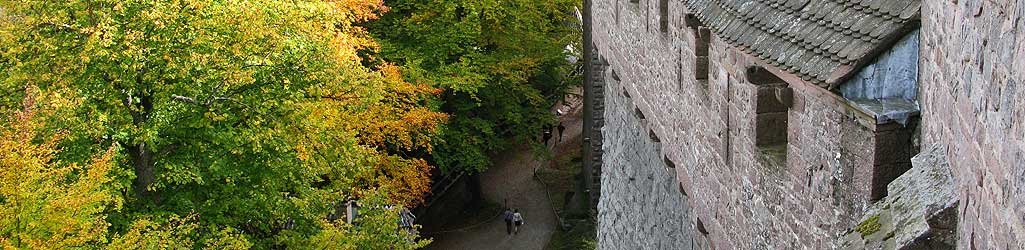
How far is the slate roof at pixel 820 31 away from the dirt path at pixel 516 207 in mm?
17508

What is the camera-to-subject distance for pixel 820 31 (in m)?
6.66

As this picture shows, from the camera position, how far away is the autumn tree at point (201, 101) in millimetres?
15094

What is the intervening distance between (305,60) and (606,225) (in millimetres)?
4590

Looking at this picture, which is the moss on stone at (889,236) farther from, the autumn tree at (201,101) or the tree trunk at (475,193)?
the tree trunk at (475,193)

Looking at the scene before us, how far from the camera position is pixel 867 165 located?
6418 mm

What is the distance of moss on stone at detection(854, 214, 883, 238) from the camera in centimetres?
546

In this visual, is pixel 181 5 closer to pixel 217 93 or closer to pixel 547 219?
pixel 217 93

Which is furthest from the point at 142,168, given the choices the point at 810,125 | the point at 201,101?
the point at 810,125

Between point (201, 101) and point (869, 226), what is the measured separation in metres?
11.6

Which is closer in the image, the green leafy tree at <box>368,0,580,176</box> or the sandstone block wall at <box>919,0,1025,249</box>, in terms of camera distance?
the sandstone block wall at <box>919,0,1025,249</box>

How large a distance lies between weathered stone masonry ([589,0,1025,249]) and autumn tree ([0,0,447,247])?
14.2 feet

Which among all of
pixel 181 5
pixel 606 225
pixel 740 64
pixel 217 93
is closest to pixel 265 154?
pixel 217 93

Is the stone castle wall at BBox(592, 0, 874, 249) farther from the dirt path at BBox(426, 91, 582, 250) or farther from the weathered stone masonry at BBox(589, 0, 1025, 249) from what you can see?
the dirt path at BBox(426, 91, 582, 250)

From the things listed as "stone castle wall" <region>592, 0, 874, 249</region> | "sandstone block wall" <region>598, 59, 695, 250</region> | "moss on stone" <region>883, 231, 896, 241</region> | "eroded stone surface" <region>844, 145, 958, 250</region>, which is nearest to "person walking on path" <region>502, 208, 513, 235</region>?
"sandstone block wall" <region>598, 59, 695, 250</region>
